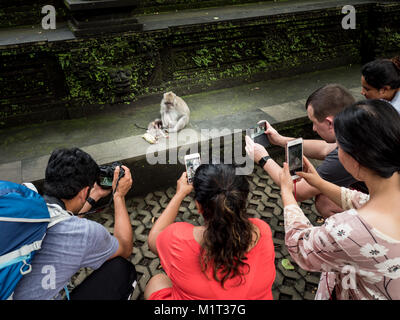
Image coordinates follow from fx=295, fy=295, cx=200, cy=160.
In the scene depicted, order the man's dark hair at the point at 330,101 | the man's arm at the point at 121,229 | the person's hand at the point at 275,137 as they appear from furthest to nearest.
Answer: the person's hand at the point at 275,137
the man's dark hair at the point at 330,101
the man's arm at the point at 121,229

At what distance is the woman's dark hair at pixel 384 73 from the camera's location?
2.87m

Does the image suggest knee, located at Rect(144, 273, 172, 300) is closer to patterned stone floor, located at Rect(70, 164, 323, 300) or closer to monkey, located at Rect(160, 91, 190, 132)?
patterned stone floor, located at Rect(70, 164, 323, 300)

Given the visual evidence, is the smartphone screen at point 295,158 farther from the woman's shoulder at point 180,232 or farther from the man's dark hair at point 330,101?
the woman's shoulder at point 180,232

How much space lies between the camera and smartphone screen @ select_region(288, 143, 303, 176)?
2.37 metres

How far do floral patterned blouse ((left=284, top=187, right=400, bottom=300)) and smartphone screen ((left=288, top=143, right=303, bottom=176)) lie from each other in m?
0.57

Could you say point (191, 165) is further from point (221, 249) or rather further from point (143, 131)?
point (143, 131)

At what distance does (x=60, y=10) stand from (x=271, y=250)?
5361 millimetres

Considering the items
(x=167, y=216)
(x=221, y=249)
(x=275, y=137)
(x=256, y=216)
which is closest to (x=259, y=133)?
(x=275, y=137)

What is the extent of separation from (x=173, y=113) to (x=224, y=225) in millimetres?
2938

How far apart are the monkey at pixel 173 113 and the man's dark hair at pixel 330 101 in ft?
6.24

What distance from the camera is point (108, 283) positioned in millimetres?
2148

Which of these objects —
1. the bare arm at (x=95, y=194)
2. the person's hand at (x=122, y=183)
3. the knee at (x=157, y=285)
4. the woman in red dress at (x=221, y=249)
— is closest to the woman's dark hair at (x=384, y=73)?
the woman in red dress at (x=221, y=249)

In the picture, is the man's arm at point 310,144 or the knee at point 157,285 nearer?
the knee at point 157,285

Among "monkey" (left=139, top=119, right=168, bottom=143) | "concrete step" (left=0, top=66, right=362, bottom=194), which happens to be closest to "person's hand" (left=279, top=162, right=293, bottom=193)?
"concrete step" (left=0, top=66, right=362, bottom=194)
